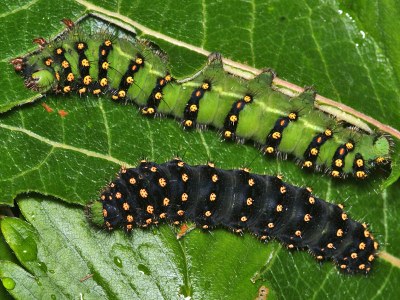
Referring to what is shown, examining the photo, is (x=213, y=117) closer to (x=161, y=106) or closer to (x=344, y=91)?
(x=161, y=106)

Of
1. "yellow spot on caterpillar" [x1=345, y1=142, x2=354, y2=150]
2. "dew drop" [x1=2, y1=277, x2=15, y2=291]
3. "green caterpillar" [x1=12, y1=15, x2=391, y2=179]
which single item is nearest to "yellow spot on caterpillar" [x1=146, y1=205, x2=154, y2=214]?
"green caterpillar" [x1=12, y1=15, x2=391, y2=179]

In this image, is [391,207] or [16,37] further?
[391,207]

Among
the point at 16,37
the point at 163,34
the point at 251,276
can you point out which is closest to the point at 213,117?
the point at 163,34

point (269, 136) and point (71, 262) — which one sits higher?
point (269, 136)

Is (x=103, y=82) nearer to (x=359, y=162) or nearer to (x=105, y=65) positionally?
(x=105, y=65)

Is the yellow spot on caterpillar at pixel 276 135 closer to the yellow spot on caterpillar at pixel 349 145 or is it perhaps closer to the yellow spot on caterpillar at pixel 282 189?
the yellow spot on caterpillar at pixel 282 189

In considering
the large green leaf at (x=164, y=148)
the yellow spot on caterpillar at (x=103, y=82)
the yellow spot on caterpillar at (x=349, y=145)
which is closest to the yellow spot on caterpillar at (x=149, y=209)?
the large green leaf at (x=164, y=148)

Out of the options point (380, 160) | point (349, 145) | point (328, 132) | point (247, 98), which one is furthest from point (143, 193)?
point (380, 160)
